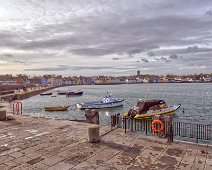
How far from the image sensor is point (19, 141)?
13.0 meters

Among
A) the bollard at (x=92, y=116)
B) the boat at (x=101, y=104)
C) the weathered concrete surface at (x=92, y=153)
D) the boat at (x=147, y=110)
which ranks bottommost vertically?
the boat at (x=101, y=104)

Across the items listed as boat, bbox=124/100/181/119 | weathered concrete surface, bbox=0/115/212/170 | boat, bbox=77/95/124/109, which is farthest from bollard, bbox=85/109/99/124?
boat, bbox=77/95/124/109

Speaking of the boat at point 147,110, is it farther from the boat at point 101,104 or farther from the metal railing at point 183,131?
the boat at point 101,104

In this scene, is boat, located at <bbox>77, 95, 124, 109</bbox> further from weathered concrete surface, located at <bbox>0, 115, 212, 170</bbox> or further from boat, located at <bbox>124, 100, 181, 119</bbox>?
weathered concrete surface, located at <bbox>0, 115, 212, 170</bbox>

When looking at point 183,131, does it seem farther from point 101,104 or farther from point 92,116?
point 101,104

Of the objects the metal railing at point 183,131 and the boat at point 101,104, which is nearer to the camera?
the metal railing at point 183,131

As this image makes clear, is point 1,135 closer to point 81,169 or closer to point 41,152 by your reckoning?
point 41,152

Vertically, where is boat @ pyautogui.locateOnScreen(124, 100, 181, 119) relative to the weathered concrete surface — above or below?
below

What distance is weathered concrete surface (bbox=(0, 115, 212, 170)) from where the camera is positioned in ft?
31.3

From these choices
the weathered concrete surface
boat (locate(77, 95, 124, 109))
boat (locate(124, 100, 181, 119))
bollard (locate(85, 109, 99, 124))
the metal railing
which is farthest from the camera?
boat (locate(77, 95, 124, 109))

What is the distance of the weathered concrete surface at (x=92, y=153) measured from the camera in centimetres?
954

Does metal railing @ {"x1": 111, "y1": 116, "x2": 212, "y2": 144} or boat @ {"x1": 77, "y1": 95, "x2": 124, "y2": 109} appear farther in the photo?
boat @ {"x1": 77, "y1": 95, "x2": 124, "y2": 109}

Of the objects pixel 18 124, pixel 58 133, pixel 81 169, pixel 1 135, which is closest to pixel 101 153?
pixel 81 169

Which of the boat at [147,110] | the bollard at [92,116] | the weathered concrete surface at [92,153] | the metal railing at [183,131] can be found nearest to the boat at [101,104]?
the boat at [147,110]
